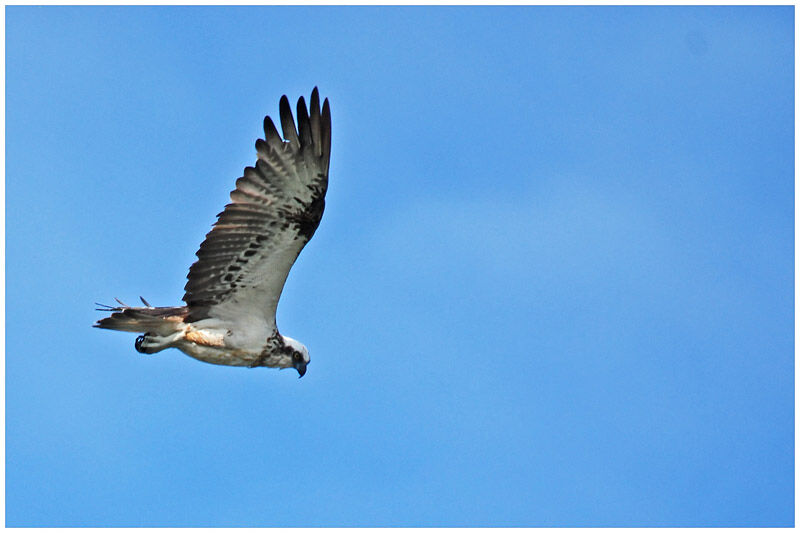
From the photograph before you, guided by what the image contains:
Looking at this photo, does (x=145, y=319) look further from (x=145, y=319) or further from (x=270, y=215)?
(x=270, y=215)

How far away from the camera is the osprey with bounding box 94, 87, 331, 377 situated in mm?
15797

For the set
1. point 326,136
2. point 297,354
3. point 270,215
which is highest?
point 326,136

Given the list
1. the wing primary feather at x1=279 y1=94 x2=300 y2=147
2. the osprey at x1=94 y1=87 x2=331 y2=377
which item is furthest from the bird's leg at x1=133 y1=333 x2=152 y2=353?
the wing primary feather at x1=279 y1=94 x2=300 y2=147

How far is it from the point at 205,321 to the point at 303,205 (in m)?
1.67

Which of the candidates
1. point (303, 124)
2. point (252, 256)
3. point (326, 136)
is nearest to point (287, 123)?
point (303, 124)

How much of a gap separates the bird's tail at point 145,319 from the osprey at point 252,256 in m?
0.01

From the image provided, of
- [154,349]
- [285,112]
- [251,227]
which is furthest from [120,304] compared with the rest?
[285,112]

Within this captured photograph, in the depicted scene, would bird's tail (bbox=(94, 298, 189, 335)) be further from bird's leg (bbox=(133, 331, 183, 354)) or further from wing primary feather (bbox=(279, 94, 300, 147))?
wing primary feather (bbox=(279, 94, 300, 147))

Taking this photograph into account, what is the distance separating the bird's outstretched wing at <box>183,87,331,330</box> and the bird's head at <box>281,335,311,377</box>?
78 centimetres

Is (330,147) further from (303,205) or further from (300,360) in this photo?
(300,360)

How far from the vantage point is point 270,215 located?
1591 cm

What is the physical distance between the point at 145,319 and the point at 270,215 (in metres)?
1.70

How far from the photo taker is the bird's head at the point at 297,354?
16703 millimetres

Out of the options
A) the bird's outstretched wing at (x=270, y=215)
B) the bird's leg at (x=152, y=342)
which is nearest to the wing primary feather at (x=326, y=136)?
the bird's outstretched wing at (x=270, y=215)
